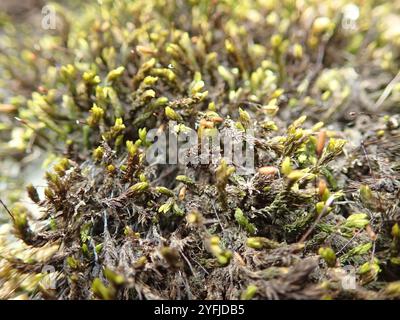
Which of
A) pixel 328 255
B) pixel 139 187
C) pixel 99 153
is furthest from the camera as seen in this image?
pixel 99 153

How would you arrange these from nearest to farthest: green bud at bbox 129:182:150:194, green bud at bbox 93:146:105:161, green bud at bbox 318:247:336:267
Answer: green bud at bbox 318:247:336:267 < green bud at bbox 129:182:150:194 < green bud at bbox 93:146:105:161

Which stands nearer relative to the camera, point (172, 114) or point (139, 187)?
point (139, 187)

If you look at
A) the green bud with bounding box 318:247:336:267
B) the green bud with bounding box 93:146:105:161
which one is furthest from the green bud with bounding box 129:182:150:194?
the green bud with bounding box 318:247:336:267

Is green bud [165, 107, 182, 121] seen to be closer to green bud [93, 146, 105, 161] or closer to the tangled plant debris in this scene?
the tangled plant debris

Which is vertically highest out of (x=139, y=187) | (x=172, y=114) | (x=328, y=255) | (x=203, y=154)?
(x=172, y=114)

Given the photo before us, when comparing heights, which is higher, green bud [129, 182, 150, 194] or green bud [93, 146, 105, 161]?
green bud [93, 146, 105, 161]

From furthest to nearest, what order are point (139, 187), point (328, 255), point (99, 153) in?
point (99, 153) → point (139, 187) → point (328, 255)

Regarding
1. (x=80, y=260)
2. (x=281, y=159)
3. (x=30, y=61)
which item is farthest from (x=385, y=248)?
(x=30, y=61)

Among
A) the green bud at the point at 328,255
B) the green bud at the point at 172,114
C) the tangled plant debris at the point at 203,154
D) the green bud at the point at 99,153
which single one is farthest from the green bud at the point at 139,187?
the green bud at the point at 328,255

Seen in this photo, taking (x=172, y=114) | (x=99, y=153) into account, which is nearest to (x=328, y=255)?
(x=172, y=114)

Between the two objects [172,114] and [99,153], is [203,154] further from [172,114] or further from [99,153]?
[99,153]
